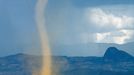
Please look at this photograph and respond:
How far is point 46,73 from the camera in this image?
102 metres

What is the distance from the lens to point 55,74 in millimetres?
195875

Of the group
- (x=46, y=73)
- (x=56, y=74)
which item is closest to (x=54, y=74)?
(x=56, y=74)

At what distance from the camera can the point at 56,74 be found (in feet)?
647

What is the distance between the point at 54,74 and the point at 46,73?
95.8m

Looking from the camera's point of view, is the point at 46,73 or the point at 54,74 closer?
the point at 46,73

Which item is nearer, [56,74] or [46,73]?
[46,73]


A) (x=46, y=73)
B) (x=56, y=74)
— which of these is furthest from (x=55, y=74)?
(x=46, y=73)

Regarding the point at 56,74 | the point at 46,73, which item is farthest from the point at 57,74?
the point at 46,73

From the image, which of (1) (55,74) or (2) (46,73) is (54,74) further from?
(2) (46,73)

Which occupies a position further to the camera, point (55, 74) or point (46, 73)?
point (55, 74)

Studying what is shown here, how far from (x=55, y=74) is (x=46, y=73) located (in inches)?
3717

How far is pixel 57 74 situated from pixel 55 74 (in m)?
3.60

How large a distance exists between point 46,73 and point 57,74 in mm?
97913

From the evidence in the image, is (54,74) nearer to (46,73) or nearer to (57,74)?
(57,74)
